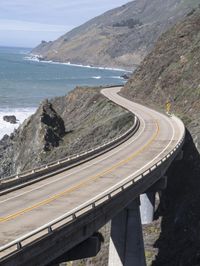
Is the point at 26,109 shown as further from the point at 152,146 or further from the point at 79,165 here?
the point at 79,165

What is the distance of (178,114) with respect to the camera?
81438 millimetres

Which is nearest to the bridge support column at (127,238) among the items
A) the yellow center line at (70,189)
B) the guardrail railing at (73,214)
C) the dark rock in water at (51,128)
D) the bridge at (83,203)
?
the bridge at (83,203)

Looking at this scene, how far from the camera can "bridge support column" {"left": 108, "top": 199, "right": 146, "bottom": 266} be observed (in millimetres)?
35938

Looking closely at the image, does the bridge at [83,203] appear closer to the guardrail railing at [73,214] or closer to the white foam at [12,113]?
the guardrail railing at [73,214]

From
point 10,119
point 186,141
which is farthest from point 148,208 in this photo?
point 10,119

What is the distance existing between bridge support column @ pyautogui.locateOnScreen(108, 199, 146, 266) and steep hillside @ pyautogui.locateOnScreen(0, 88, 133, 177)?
1271 inches

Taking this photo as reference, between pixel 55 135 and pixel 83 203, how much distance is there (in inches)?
1769

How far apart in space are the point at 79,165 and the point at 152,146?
43.7 feet

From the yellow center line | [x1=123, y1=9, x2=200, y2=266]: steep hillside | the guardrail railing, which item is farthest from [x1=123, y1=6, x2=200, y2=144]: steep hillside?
the guardrail railing

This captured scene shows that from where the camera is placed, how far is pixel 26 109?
14862 cm

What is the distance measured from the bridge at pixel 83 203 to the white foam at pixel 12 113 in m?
63.2

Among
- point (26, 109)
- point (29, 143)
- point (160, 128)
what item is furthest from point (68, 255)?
point (26, 109)

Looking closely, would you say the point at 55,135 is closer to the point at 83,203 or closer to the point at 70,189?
the point at 70,189

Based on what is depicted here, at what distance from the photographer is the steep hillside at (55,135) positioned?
70125 mm
